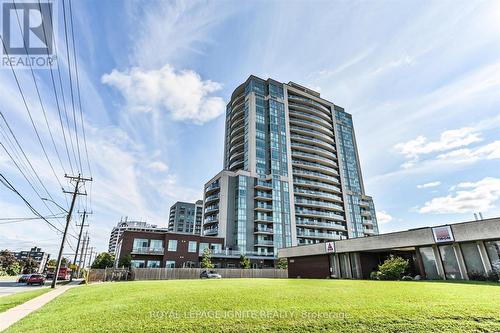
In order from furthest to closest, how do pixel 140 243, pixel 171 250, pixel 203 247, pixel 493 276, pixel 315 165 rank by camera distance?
pixel 315 165, pixel 203 247, pixel 171 250, pixel 140 243, pixel 493 276

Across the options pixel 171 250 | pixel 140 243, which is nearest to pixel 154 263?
pixel 171 250

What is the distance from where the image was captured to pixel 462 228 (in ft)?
77.7

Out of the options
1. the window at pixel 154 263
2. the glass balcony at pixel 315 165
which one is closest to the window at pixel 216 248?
the window at pixel 154 263

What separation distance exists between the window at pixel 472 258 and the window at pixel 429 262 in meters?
2.65

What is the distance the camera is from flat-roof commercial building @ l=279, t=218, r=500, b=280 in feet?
74.1

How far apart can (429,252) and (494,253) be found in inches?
202

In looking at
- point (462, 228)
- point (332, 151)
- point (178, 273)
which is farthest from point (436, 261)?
point (332, 151)

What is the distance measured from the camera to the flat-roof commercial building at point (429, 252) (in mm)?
22594

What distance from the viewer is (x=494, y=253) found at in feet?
73.0

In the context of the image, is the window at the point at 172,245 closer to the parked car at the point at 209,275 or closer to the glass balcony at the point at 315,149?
the parked car at the point at 209,275

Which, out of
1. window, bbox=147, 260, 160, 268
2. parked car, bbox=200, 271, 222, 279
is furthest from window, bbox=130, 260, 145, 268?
parked car, bbox=200, 271, 222, 279

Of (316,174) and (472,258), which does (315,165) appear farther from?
(472,258)

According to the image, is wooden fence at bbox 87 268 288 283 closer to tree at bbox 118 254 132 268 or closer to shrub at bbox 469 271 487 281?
tree at bbox 118 254 132 268

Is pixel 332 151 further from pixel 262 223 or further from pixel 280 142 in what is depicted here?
pixel 262 223
